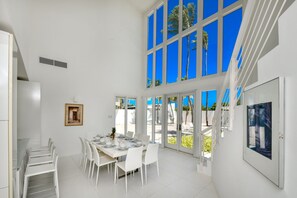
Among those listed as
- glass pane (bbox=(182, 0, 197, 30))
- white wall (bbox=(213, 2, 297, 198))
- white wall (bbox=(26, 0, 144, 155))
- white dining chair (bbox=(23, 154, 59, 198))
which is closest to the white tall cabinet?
white dining chair (bbox=(23, 154, 59, 198))

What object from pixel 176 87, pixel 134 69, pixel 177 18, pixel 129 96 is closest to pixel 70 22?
pixel 134 69

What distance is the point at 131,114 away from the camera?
686 cm

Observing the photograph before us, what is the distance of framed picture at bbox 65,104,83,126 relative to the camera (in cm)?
496

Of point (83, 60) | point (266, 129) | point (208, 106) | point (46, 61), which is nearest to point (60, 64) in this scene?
point (46, 61)

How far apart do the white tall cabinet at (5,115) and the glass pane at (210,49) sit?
465 cm

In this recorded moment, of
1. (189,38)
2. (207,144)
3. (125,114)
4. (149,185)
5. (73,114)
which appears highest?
(189,38)

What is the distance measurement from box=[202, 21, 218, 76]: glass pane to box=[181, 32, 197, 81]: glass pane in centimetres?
38

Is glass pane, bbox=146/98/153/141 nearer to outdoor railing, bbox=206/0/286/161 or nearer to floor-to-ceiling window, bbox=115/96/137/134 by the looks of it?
floor-to-ceiling window, bbox=115/96/137/134

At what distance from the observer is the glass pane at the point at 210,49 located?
14.6ft

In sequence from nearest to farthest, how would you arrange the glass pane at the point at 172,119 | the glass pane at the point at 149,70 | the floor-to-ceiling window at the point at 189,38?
the floor-to-ceiling window at the point at 189,38 < the glass pane at the point at 172,119 < the glass pane at the point at 149,70

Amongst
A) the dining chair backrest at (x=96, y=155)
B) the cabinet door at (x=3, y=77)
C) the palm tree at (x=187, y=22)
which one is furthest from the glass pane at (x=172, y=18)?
the cabinet door at (x=3, y=77)

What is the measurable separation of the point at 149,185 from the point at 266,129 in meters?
2.55

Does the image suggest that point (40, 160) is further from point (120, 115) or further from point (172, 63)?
point (172, 63)

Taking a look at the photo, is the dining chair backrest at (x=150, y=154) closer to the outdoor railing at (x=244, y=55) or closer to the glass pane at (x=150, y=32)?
the outdoor railing at (x=244, y=55)
